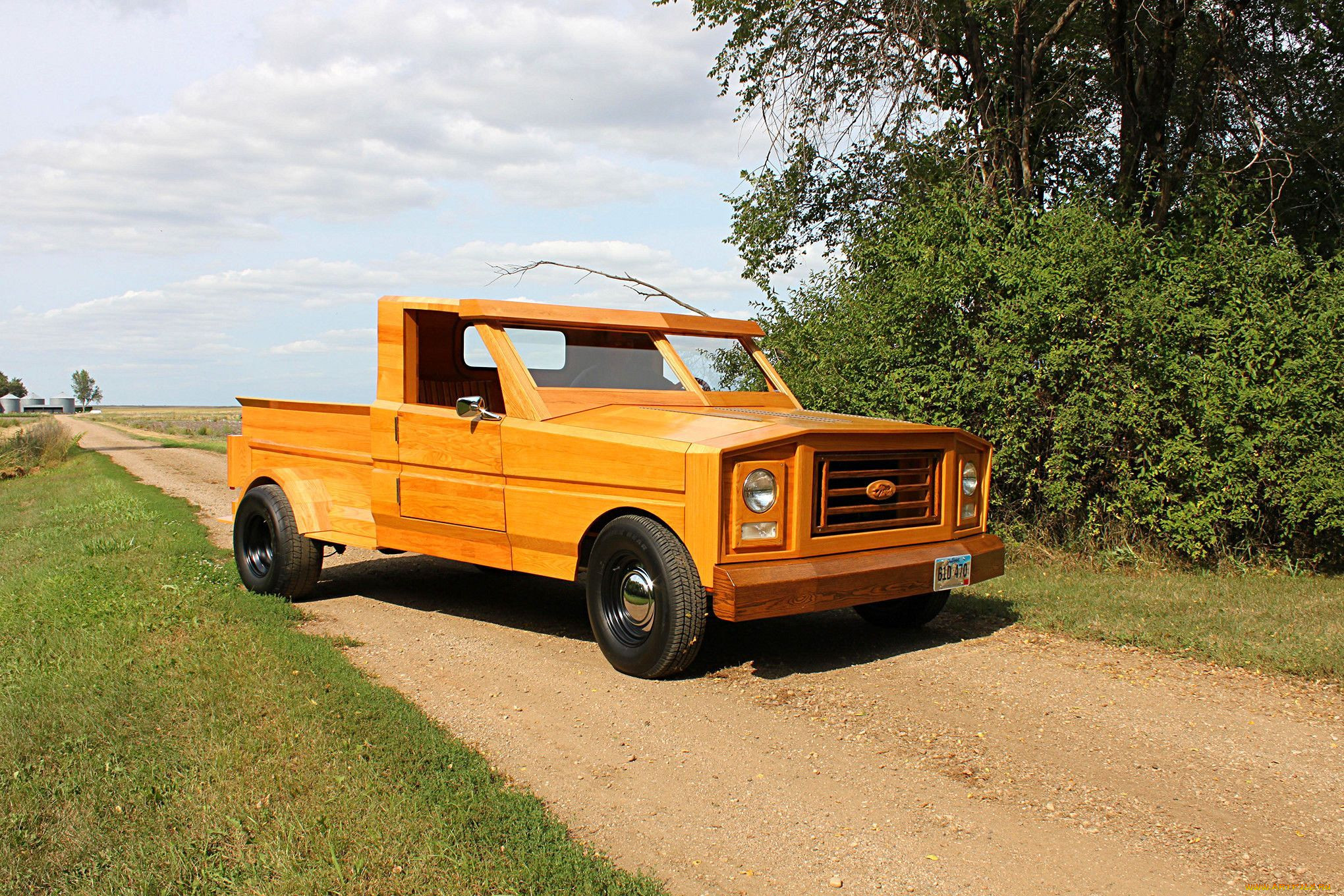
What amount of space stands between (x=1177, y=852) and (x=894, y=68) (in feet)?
36.4

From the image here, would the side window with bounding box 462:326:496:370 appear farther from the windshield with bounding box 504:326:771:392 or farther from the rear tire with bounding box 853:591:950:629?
Result: the rear tire with bounding box 853:591:950:629

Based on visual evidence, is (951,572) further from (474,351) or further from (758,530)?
(474,351)

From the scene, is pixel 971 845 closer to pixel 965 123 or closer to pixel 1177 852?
pixel 1177 852

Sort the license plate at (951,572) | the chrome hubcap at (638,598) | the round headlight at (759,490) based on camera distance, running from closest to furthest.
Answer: the round headlight at (759,490)
the chrome hubcap at (638,598)
the license plate at (951,572)

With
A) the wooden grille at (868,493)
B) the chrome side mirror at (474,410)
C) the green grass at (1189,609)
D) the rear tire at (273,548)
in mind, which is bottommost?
the green grass at (1189,609)

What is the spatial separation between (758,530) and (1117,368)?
5.05m

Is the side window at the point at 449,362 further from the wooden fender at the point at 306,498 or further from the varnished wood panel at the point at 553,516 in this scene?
the varnished wood panel at the point at 553,516

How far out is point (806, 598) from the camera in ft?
17.6

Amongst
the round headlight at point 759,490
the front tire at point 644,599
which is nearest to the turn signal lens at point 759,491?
the round headlight at point 759,490

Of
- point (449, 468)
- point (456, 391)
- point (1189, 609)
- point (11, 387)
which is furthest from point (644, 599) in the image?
point (11, 387)

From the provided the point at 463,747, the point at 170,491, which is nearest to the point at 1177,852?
the point at 463,747

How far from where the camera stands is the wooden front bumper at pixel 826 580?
204 inches

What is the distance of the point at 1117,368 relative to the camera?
894 centimetres

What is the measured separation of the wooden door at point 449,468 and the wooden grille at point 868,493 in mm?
2055
